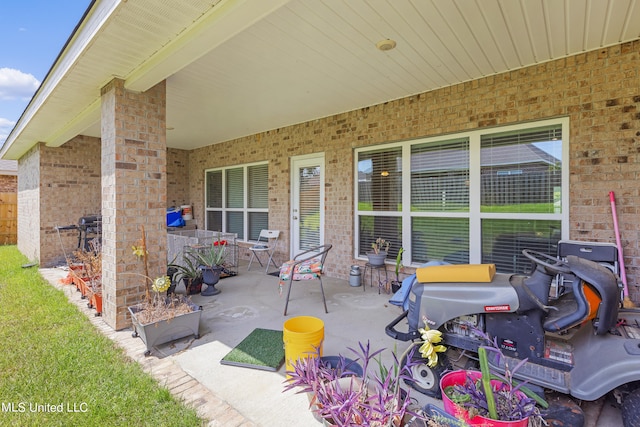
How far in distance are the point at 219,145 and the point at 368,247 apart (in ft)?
15.2

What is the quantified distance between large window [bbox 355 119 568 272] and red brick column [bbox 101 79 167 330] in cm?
283

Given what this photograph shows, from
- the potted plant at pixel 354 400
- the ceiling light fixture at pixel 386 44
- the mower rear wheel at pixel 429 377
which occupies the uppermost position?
the ceiling light fixture at pixel 386 44

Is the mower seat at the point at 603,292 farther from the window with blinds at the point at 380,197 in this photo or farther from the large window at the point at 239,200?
the large window at the point at 239,200

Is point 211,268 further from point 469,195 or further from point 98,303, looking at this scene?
point 469,195

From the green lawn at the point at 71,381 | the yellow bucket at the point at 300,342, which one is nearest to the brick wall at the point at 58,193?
the green lawn at the point at 71,381

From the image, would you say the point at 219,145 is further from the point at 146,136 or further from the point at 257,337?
the point at 257,337

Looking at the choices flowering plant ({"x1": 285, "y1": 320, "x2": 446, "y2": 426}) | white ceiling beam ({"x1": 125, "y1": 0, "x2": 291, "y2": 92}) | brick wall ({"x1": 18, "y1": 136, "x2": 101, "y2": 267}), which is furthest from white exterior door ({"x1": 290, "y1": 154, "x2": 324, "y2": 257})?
brick wall ({"x1": 18, "y1": 136, "x2": 101, "y2": 267})

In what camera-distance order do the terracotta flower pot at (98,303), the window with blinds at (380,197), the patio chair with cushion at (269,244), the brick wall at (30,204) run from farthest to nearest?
the brick wall at (30,204), the patio chair with cushion at (269,244), the window with blinds at (380,197), the terracotta flower pot at (98,303)

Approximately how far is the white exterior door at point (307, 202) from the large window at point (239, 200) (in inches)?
35.3

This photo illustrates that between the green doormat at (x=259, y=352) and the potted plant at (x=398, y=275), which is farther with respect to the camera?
the potted plant at (x=398, y=275)

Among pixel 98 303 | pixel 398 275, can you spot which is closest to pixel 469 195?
pixel 398 275

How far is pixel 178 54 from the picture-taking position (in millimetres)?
2551

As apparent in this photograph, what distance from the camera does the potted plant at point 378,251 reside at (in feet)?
14.2

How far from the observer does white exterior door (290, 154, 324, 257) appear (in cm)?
548
